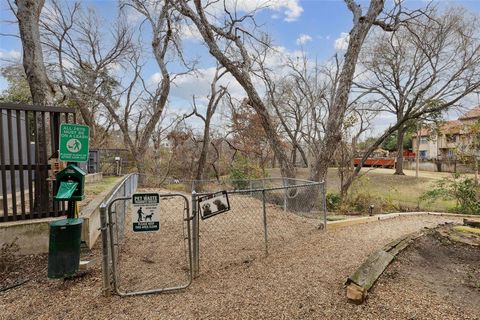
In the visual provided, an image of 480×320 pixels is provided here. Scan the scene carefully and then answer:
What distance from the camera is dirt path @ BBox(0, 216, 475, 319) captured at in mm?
2820

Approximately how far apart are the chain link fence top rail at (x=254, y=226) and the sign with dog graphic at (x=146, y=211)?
0.52 meters

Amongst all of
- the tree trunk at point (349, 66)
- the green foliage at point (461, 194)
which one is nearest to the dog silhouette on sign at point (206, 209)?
the tree trunk at point (349, 66)

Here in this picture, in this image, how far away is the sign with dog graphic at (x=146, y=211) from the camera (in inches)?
131

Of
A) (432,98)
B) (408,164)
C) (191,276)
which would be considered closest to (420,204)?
(432,98)

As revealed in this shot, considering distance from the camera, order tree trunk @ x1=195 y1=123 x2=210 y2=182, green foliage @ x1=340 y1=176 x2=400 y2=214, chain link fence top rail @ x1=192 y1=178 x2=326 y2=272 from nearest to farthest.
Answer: chain link fence top rail @ x1=192 y1=178 x2=326 y2=272 → green foliage @ x1=340 y1=176 x2=400 y2=214 → tree trunk @ x1=195 y1=123 x2=210 y2=182

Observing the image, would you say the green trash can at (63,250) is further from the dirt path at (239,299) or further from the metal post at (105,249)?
A: the metal post at (105,249)

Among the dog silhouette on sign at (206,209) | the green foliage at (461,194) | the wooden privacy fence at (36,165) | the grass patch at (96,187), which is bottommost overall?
the green foliage at (461,194)

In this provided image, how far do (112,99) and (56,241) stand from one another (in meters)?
17.2

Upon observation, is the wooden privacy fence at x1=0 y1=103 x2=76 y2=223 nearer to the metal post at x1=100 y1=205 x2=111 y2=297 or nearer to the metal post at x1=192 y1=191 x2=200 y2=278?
the metal post at x1=100 y1=205 x2=111 y2=297

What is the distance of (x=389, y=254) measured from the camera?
3941 mm

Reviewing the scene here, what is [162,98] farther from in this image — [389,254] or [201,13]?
[389,254]

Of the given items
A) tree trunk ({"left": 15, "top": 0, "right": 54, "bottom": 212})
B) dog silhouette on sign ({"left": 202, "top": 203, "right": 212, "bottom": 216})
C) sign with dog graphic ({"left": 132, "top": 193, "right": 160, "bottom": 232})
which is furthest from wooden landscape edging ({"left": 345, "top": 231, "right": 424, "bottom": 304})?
tree trunk ({"left": 15, "top": 0, "right": 54, "bottom": 212})

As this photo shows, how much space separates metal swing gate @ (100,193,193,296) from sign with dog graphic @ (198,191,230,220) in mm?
213

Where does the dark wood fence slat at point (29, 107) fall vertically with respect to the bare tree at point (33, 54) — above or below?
below
